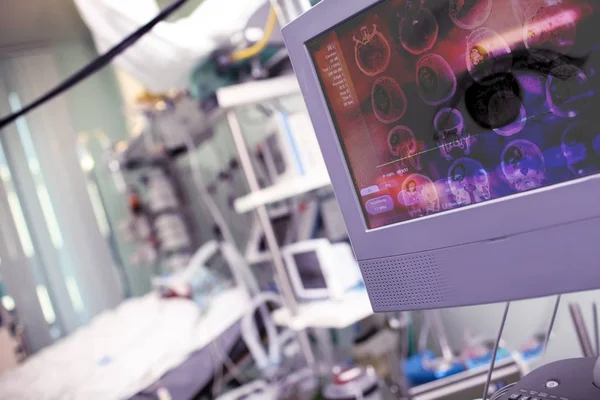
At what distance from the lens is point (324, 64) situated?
0.80 meters

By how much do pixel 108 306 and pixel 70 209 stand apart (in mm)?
661

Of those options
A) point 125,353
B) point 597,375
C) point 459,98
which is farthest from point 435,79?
point 125,353

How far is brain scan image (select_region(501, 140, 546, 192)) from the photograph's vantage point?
64cm

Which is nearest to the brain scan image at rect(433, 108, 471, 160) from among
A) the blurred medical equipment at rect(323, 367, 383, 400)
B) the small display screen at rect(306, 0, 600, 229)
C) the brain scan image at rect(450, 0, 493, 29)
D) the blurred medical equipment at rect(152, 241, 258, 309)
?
the small display screen at rect(306, 0, 600, 229)

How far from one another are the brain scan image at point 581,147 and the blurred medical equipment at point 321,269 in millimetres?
997

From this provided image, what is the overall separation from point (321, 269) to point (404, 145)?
88 centimetres

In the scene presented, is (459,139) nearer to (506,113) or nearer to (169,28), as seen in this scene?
(506,113)

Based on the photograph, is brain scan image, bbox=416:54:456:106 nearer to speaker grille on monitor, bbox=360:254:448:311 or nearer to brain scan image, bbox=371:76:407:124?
brain scan image, bbox=371:76:407:124

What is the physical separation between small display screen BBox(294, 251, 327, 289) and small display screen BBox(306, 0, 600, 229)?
806 mm

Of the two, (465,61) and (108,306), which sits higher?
(465,61)

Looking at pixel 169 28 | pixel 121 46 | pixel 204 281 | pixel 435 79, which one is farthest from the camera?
pixel 204 281

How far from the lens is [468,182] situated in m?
0.70

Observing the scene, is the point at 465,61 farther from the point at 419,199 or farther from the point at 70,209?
the point at 70,209

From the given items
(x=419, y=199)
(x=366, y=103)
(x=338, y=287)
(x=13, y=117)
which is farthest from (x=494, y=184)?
(x=13, y=117)
